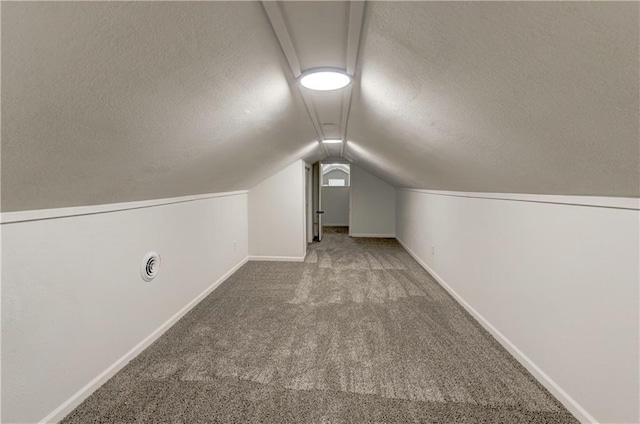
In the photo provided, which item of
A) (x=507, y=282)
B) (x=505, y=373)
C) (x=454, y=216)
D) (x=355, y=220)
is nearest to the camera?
(x=505, y=373)

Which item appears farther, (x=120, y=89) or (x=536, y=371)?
(x=536, y=371)

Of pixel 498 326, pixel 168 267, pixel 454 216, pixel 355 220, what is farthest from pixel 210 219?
pixel 355 220

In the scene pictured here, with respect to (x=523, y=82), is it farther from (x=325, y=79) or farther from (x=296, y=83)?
(x=296, y=83)

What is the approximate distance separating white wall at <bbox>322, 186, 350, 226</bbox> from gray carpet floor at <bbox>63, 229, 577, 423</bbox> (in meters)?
5.69

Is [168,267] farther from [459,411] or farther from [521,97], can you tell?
[521,97]

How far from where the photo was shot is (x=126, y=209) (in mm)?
2012

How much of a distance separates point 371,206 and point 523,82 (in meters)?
6.21

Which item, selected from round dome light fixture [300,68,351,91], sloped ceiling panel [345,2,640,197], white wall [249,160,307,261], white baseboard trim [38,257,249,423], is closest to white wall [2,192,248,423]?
white baseboard trim [38,257,249,423]

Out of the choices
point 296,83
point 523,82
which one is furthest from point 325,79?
point 523,82

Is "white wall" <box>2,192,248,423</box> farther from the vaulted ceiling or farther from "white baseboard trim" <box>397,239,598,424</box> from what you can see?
"white baseboard trim" <box>397,239,598,424</box>

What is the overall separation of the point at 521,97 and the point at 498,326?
1960 mm

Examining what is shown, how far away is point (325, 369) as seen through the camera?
194cm

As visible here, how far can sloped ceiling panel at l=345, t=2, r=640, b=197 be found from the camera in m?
0.72

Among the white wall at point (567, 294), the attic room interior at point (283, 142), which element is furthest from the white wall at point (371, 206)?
the white wall at point (567, 294)
